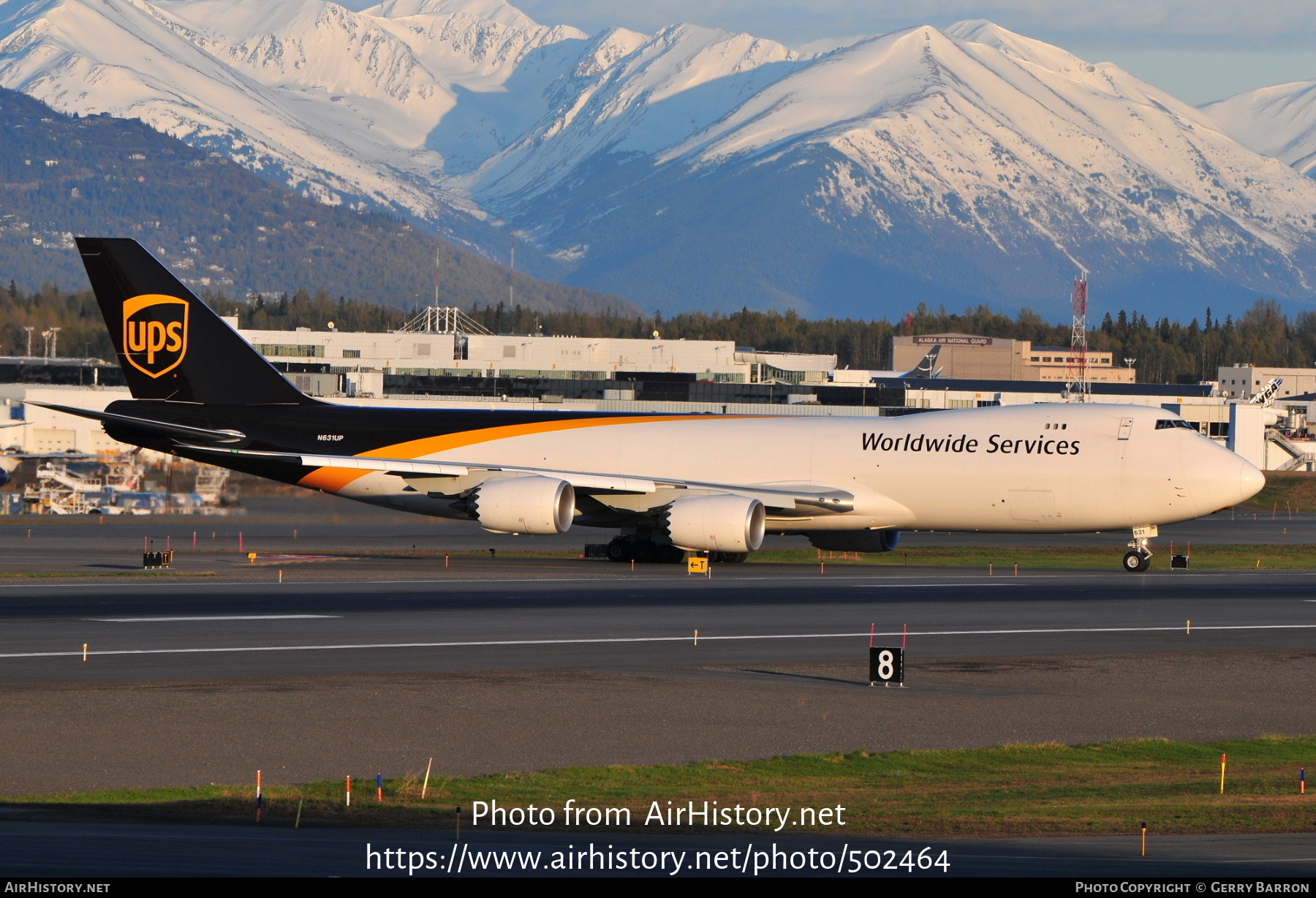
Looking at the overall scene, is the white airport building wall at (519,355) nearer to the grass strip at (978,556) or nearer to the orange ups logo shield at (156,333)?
the grass strip at (978,556)

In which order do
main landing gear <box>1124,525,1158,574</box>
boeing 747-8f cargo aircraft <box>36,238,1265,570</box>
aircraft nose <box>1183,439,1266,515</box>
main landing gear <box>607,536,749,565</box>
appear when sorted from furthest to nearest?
1. main landing gear <box>607,536,749,565</box>
2. main landing gear <box>1124,525,1158,574</box>
3. boeing 747-8f cargo aircraft <box>36,238,1265,570</box>
4. aircraft nose <box>1183,439,1266,515</box>

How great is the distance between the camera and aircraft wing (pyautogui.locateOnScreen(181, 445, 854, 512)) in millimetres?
49219

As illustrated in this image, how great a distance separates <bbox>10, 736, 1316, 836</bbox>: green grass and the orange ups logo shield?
1489 inches

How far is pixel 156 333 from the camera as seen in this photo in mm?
54281

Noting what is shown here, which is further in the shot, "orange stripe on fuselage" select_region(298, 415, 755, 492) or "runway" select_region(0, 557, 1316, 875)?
"orange stripe on fuselage" select_region(298, 415, 755, 492)

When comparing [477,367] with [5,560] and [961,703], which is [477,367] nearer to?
[5,560]

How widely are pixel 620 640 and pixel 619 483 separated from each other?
1809 centimetres

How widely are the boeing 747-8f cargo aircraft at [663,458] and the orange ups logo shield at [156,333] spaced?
2.1 inches

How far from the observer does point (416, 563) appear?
51312mm

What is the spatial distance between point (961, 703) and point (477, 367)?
380ft

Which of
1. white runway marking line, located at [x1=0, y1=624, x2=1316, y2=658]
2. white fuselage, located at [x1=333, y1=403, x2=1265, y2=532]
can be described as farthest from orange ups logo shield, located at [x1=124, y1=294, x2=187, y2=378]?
white runway marking line, located at [x1=0, y1=624, x2=1316, y2=658]

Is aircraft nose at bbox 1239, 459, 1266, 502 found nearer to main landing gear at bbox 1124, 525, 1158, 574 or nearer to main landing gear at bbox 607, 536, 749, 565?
main landing gear at bbox 1124, 525, 1158, 574

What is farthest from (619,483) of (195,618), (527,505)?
(195,618)
